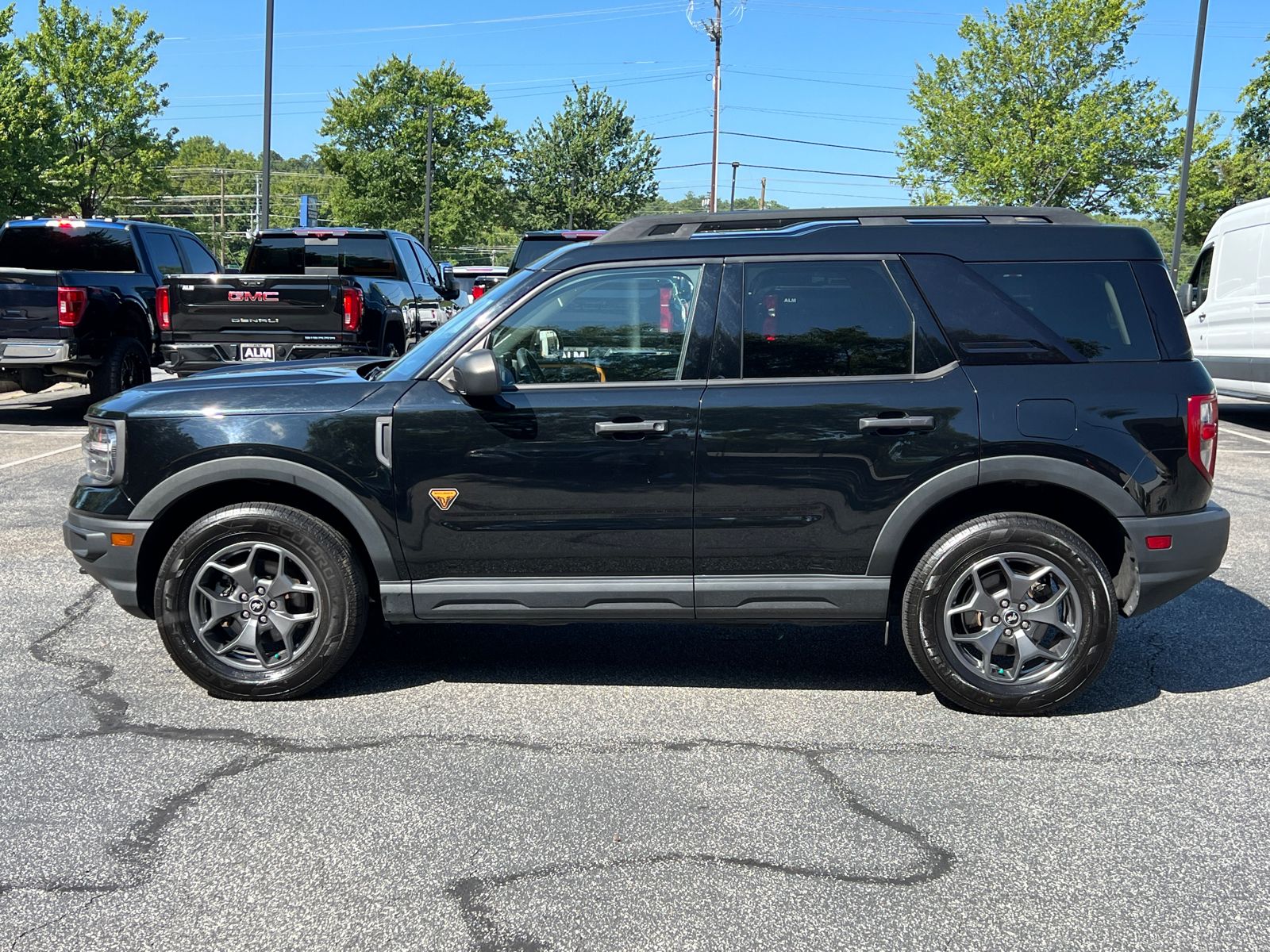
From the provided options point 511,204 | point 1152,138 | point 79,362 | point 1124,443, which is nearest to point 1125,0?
point 1152,138

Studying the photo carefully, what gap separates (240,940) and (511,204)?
5644cm

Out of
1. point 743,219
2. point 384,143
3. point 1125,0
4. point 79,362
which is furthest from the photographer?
point 384,143

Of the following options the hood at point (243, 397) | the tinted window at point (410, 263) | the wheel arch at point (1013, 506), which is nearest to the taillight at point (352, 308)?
the tinted window at point (410, 263)

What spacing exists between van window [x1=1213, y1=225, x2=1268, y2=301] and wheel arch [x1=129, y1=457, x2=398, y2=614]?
11.9 metres

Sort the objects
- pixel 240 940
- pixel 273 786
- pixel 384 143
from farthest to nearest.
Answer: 1. pixel 384 143
2. pixel 273 786
3. pixel 240 940

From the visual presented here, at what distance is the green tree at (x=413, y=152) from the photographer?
5416cm

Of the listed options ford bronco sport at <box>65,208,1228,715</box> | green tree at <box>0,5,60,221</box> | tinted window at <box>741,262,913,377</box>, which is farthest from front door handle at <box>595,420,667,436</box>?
green tree at <box>0,5,60,221</box>

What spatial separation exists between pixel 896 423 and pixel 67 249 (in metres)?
11.8

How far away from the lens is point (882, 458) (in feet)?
13.9

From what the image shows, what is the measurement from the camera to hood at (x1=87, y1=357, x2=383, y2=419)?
14.3 feet

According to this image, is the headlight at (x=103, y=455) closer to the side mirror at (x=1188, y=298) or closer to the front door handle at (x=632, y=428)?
the front door handle at (x=632, y=428)

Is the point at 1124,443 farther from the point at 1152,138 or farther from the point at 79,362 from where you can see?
the point at 1152,138

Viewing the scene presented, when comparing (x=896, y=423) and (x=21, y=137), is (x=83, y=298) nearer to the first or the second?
(x=896, y=423)

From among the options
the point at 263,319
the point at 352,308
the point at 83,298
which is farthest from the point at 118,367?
the point at 352,308
